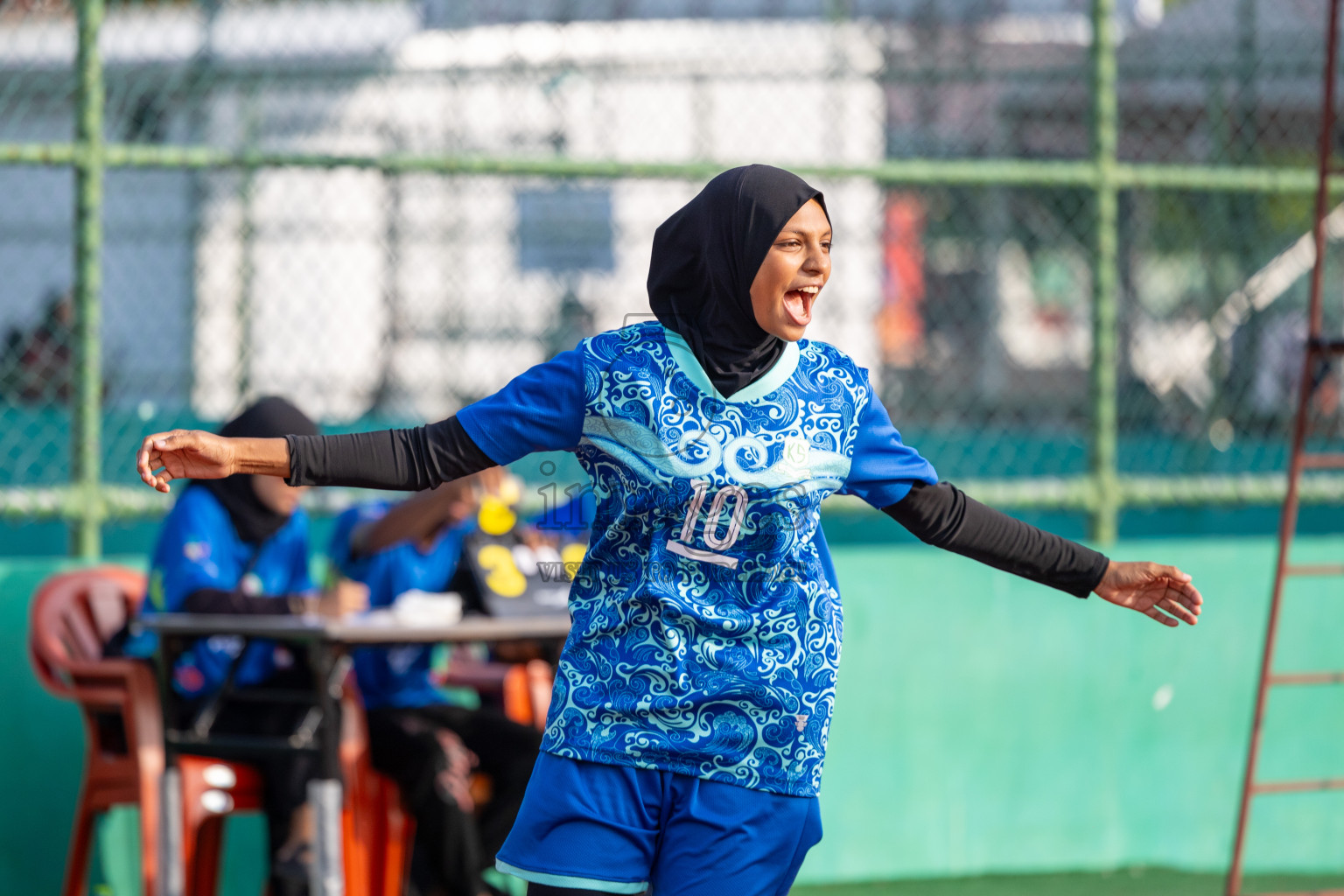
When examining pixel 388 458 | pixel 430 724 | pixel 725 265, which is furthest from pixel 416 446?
pixel 430 724

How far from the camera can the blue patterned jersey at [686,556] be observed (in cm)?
243

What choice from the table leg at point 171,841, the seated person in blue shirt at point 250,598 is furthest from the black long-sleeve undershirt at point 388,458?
the table leg at point 171,841

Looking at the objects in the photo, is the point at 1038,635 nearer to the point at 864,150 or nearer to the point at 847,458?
the point at 847,458

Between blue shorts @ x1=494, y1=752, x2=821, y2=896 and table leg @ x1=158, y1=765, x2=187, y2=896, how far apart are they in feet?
5.60

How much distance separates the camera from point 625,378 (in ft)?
8.09

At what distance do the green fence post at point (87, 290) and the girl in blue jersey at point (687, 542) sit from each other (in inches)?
93.5

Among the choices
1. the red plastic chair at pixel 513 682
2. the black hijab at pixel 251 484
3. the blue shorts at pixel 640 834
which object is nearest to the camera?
the blue shorts at pixel 640 834

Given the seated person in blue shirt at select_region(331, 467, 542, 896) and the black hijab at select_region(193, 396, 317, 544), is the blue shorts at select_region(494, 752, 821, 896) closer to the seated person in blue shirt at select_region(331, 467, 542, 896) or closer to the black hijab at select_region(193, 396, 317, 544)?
the seated person in blue shirt at select_region(331, 467, 542, 896)

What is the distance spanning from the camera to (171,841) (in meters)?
3.83

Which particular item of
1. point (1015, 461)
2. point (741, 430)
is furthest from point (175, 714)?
point (1015, 461)

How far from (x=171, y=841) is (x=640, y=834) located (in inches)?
74.3

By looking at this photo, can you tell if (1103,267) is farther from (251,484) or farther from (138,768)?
(138,768)

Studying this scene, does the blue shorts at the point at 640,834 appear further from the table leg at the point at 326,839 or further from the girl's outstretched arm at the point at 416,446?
the table leg at the point at 326,839

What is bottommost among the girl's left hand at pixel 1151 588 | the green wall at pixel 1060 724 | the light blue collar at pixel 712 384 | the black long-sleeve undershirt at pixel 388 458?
the green wall at pixel 1060 724
